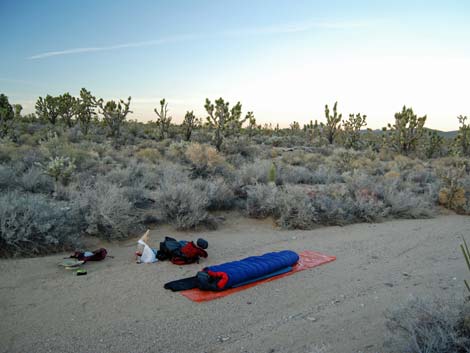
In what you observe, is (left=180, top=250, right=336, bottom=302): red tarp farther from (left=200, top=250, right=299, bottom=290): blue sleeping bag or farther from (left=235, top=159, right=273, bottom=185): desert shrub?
(left=235, top=159, right=273, bottom=185): desert shrub

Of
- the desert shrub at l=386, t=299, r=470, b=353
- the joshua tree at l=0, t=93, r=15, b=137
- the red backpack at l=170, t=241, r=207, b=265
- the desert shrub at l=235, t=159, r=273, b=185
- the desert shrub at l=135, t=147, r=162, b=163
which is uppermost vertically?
the joshua tree at l=0, t=93, r=15, b=137

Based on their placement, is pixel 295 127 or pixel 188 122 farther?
pixel 295 127

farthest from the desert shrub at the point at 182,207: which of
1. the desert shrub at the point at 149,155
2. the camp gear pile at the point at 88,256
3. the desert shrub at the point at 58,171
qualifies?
the desert shrub at the point at 149,155

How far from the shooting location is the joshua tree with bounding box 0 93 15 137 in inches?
831

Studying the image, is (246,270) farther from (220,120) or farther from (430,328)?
(220,120)

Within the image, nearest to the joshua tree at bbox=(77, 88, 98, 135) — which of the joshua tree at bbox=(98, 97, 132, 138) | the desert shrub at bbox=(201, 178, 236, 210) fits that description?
the joshua tree at bbox=(98, 97, 132, 138)

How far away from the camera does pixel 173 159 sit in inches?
668

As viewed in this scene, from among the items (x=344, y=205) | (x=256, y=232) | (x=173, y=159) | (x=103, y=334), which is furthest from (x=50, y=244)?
(x=173, y=159)

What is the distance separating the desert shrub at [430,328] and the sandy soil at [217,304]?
1.34 feet

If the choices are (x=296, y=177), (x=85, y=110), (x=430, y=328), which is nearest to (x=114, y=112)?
(x=85, y=110)

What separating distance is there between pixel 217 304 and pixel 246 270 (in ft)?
2.50

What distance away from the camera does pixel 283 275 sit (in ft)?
17.3

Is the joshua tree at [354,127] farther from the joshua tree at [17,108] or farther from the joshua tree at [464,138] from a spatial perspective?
the joshua tree at [17,108]

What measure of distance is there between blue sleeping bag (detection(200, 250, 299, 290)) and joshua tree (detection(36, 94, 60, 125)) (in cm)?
3266
